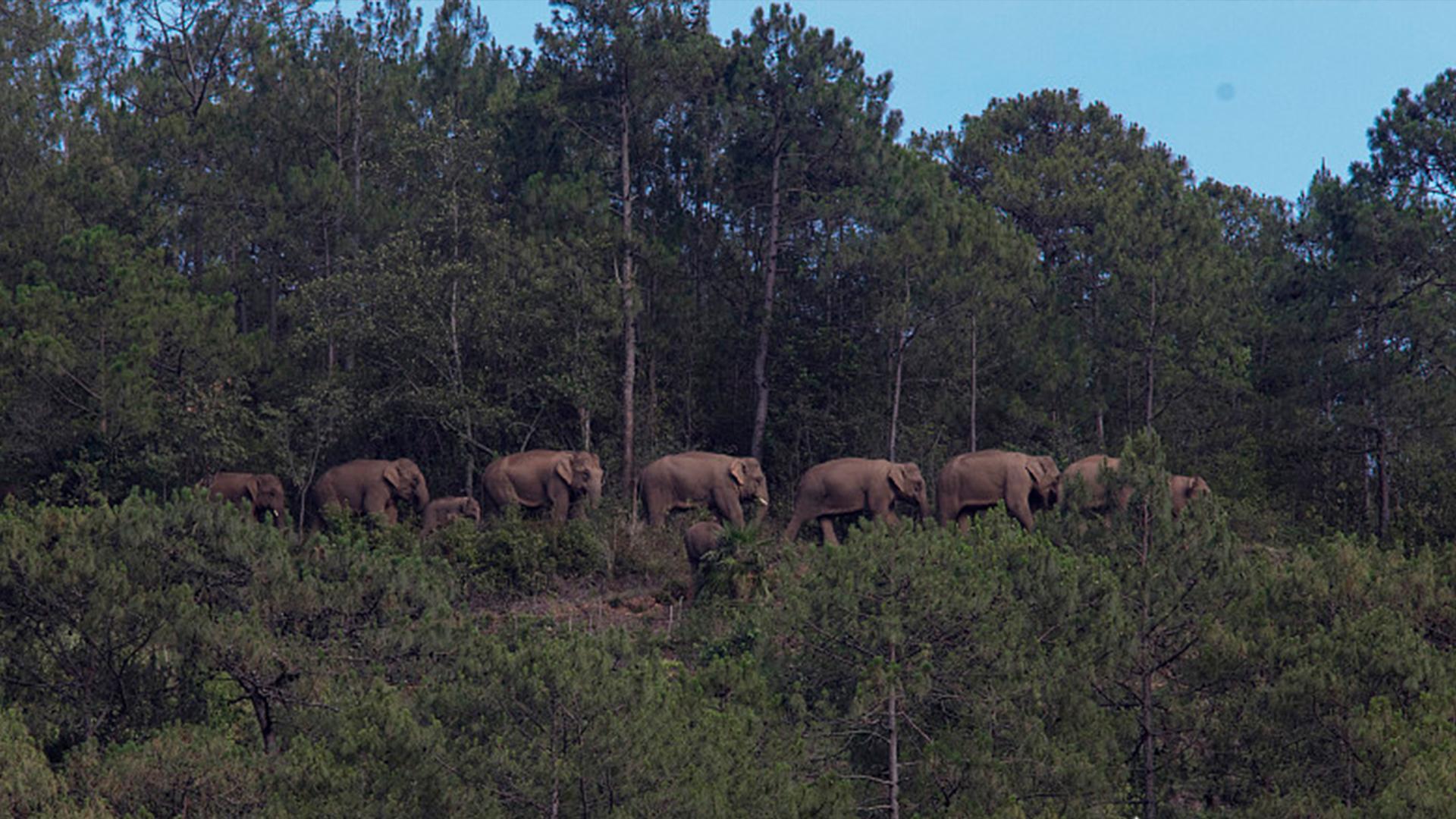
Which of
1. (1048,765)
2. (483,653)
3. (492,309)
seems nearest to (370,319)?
(492,309)

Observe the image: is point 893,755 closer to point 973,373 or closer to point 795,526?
point 795,526

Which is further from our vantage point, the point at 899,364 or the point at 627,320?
the point at 899,364

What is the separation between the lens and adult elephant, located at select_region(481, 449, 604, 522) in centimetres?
3691

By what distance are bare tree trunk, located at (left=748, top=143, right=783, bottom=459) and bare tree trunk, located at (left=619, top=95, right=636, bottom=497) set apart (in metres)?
3.05

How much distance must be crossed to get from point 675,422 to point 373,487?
29.2 feet

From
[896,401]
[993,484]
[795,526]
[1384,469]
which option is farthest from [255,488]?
[1384,469]

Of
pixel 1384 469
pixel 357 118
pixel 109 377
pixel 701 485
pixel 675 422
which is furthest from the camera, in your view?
pixel 357 118

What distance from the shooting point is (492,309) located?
3959cm

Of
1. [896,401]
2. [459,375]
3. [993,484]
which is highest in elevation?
[459,375]

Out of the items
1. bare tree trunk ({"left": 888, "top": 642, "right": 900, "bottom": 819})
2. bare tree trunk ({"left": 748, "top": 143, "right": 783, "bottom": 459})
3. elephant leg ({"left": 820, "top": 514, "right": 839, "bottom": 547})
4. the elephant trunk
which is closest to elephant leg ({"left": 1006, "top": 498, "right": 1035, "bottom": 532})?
elephant leg ({"left": 820, "top": 514, "right": 839, "bottom": 547})

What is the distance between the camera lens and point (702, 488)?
36.5 m

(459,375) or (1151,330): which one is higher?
(1151,330)

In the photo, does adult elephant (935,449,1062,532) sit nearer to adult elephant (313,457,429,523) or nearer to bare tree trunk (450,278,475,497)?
bare tree trunk (450,278,475,497)

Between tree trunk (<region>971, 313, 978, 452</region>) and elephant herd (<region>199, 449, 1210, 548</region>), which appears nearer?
elephant herd (<region>199, 449, 1210, 548</region>)
